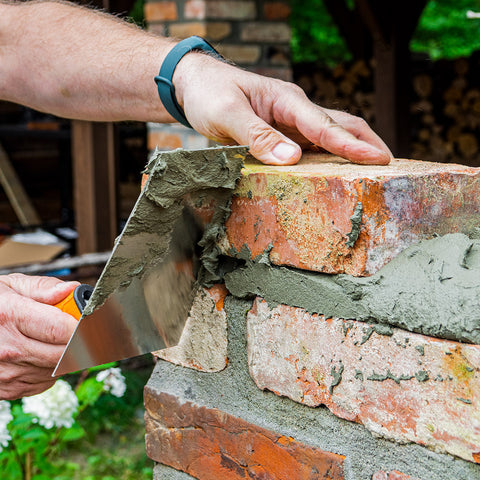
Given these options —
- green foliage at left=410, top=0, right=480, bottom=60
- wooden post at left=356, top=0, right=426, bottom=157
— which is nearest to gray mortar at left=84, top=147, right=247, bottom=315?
wooden post at left=356, top=0, right=426, bottom=157

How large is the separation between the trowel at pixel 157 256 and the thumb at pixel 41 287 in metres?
0.18

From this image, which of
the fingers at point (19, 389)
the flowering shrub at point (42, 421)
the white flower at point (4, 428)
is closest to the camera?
the fingers at point (19, 389)

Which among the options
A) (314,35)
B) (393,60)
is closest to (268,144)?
(393,60)

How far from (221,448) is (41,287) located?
0.43m

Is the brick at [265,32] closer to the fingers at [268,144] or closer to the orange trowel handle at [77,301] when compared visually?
the fingers at [268,144]

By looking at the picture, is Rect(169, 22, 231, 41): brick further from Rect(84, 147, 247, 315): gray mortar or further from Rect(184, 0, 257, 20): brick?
Rect(84, 147, 247, 315): gray mortar

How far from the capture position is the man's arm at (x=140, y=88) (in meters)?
1.05

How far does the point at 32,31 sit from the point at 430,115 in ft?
14.9

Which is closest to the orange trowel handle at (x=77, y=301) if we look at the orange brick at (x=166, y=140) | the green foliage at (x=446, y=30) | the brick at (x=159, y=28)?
the orange brick at (x=166, y=140)

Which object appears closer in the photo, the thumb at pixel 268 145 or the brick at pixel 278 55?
the thumb at pixel 268 145

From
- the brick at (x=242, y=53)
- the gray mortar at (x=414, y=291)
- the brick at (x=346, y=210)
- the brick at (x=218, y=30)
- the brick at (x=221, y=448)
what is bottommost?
the brick at (x=221, y=448)

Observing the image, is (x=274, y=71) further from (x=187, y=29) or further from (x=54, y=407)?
(x=54, y=407)

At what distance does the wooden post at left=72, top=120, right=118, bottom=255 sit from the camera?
3.75 metres

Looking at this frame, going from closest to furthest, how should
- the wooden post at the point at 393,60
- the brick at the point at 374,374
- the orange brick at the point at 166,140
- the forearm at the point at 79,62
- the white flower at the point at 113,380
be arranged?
the brick at the point at 374,374 < the forearm at the point at 79,62 < the white flower at the point at 113,380 < the orange brick at the point at 166,140 < the wooden post at the point at 393,60
